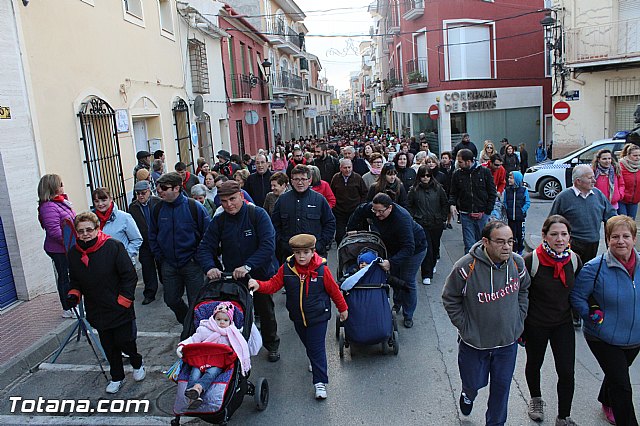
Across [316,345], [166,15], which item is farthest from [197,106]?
[316,345]

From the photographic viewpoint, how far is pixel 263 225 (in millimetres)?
5398

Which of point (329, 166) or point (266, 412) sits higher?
point (329, 166)

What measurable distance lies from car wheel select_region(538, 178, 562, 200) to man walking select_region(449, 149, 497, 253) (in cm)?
793

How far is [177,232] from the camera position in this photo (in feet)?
18.8

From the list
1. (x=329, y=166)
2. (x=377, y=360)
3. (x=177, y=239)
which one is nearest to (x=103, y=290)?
(x=177, y=239)

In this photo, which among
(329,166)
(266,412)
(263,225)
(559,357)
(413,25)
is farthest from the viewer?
(413,25)

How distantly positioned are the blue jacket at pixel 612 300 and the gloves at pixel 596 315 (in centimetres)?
2

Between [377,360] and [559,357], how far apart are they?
195cm

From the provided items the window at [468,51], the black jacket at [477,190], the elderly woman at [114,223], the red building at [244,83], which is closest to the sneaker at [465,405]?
the elderly woman at [114,223]

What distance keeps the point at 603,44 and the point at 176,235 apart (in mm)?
16683

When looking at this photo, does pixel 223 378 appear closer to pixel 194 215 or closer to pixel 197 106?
pixel 194 215

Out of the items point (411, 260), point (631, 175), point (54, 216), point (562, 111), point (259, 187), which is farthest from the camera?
point (562, 111)

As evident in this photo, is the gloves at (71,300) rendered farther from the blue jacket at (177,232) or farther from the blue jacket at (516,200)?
the blue jacket at (516,200)

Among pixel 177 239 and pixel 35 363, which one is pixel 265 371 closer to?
pixel 177 239
